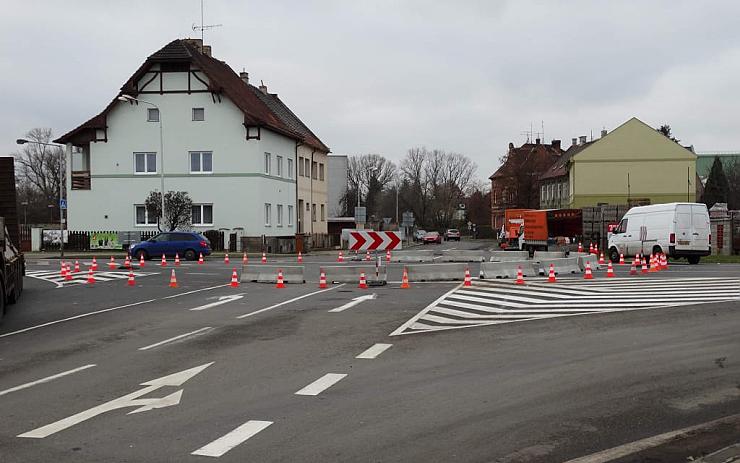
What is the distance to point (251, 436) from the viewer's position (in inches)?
251

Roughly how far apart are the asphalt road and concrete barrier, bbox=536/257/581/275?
9.98 m

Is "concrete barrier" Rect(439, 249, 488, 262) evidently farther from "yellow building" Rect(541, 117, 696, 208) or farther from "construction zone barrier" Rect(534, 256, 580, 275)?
"yellow building" Rect(541, 117, 696, 208)

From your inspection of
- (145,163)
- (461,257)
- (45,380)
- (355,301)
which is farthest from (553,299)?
(145,163)

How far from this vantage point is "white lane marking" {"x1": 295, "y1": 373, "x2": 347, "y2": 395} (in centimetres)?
812

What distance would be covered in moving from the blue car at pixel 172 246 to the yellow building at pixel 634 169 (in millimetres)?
43813

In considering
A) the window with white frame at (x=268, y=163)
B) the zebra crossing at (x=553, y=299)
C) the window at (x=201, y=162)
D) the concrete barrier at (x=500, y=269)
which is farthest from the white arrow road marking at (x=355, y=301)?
the window with white frame at (x=268, y=163)

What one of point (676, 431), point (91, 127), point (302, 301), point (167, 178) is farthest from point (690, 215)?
point (91, 127)

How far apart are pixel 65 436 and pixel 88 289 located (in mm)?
17052

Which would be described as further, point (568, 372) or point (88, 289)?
point (88, 289)

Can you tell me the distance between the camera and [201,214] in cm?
4994

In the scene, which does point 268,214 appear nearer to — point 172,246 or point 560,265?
point 172,246

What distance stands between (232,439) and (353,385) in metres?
2.38

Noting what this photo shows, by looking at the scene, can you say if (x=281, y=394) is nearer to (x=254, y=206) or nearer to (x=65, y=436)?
(x=65, y=436)

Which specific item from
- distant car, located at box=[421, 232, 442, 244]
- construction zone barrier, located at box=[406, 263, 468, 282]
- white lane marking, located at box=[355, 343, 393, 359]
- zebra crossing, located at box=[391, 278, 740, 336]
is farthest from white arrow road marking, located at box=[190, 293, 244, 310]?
distant car, located at box=[421, 232, 442, 244]
